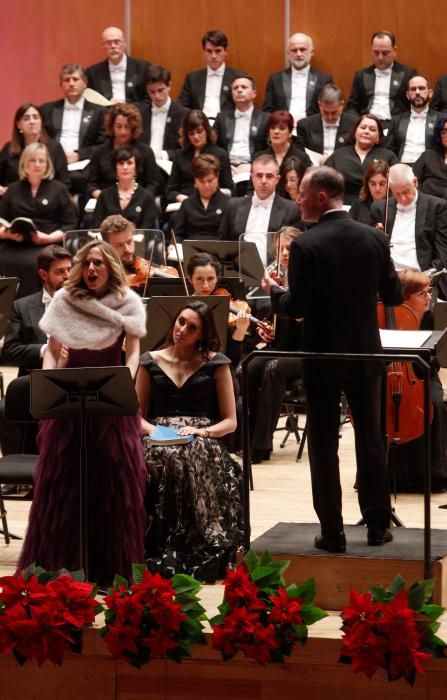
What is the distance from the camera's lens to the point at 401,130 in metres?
8.80

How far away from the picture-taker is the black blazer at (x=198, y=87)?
31.2 feet

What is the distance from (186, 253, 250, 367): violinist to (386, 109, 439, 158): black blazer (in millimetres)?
3045

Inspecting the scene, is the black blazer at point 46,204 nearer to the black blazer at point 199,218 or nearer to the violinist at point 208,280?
the black blazer at point 199,218

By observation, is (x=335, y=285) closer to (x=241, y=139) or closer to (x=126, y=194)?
(x=126, y=194)

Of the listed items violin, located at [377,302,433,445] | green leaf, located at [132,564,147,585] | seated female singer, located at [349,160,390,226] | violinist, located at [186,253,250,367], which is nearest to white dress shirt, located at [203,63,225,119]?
seated female singer, located at [349,160,390,226]

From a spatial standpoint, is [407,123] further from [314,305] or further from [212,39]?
[314,305]

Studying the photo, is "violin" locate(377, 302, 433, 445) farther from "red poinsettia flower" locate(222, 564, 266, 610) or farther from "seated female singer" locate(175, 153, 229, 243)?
"seated female singer" locate(175, 153, 229, 243)

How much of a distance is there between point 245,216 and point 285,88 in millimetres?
2268

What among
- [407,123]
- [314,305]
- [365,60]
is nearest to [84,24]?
[365,60]

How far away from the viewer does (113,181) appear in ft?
28.4

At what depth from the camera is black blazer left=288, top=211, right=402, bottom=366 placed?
3809 mm

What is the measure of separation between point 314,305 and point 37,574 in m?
1.09

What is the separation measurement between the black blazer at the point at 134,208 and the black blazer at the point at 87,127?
1122 mm

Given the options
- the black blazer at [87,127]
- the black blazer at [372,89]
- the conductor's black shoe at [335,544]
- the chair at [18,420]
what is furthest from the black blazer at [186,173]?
the conductor's black shoe at [335,544]
